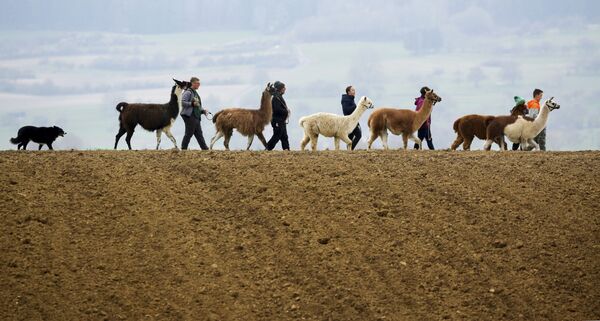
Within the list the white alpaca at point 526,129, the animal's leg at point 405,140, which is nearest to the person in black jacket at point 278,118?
the animal's leg at point 405,140

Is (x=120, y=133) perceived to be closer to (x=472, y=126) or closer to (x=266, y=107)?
(x=266, y=107)

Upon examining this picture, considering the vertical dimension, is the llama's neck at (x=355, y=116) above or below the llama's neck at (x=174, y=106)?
below

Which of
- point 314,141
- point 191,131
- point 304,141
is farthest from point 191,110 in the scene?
point 314,141

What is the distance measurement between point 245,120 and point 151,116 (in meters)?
1.99

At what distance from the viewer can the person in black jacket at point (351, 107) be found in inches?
984

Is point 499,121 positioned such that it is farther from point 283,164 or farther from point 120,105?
point 120,105

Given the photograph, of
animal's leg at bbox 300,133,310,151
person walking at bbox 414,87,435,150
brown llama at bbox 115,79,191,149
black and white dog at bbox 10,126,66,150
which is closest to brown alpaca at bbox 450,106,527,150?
person walking at bbox 414,87,435,150

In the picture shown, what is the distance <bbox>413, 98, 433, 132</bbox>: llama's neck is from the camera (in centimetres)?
2424

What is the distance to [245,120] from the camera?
2406cm

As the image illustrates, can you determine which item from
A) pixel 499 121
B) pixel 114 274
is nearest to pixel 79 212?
pixel 114 274

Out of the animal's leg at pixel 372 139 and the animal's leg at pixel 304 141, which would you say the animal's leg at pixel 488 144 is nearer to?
the animal's leg at pixel 372 139

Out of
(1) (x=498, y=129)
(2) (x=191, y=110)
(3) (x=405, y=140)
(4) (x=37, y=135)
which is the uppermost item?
(2) (x=191, y=110)

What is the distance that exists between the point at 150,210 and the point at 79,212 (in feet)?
3.68

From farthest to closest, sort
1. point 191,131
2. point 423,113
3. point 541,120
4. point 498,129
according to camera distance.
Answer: point 423,113, point 541,120, point 498,129, point 191,131
